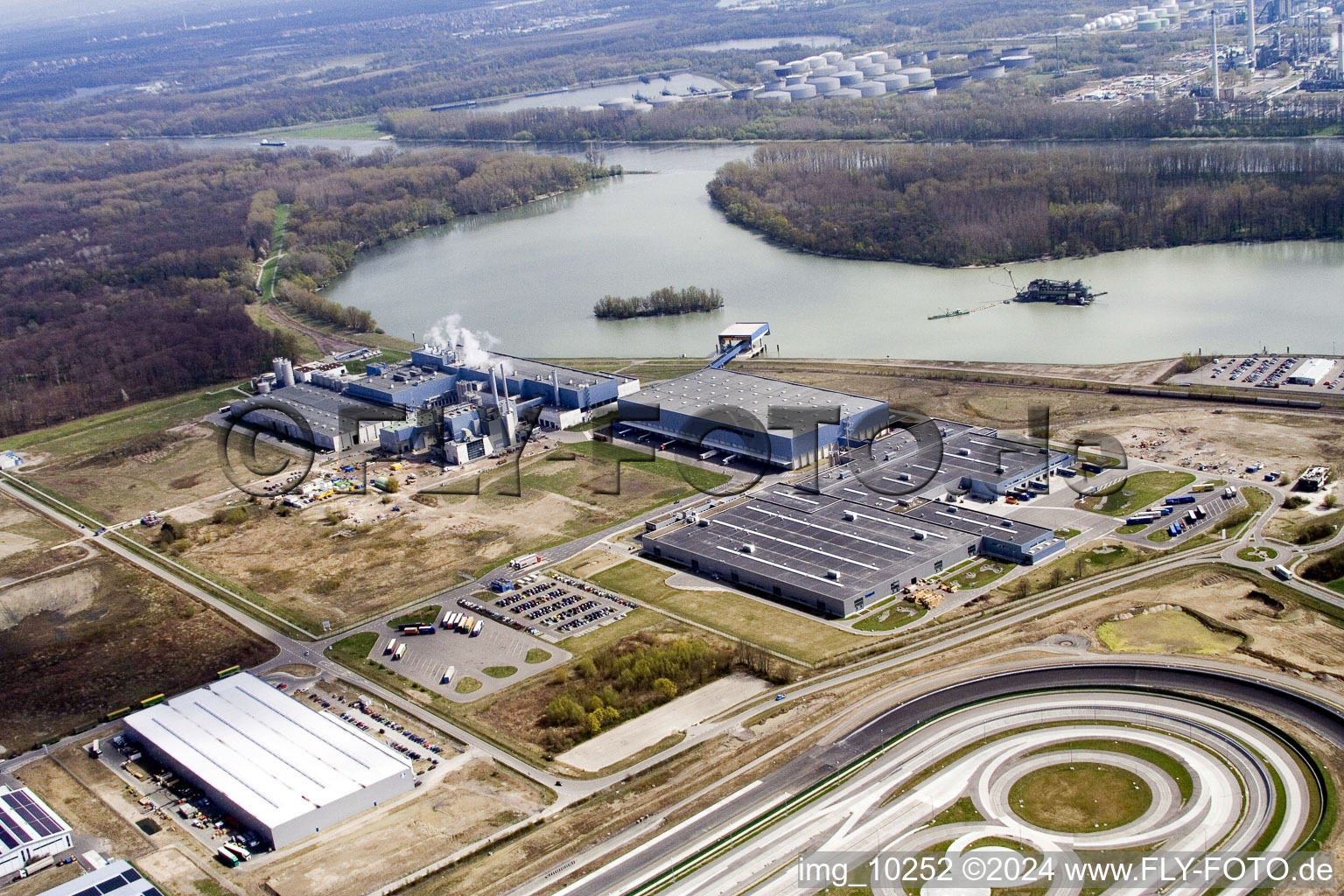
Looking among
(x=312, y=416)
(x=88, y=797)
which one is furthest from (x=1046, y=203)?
(x=88, y=797)

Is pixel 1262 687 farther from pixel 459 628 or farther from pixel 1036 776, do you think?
pixel 459 628

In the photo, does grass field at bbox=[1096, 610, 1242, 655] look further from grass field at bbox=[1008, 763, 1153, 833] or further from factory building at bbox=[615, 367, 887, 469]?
factory building at bbox=[615, 367, 887, 469]

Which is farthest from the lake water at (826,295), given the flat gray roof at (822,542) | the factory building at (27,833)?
the factory building at (27,833)

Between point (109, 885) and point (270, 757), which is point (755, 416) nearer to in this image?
point (270, 757)

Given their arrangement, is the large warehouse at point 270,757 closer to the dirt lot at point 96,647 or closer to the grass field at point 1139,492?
the dirt lot at point 96,647

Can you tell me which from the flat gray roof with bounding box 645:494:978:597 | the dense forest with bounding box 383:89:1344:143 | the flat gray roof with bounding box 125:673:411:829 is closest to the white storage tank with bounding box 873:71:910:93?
the dense forest with bounding box 383:89:1344:143

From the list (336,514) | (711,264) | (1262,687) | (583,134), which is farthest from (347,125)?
(1262,687)

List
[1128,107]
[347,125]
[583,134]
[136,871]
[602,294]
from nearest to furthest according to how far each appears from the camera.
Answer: [136,871], [602,294], [1128,107], [583,134], [347,125]
